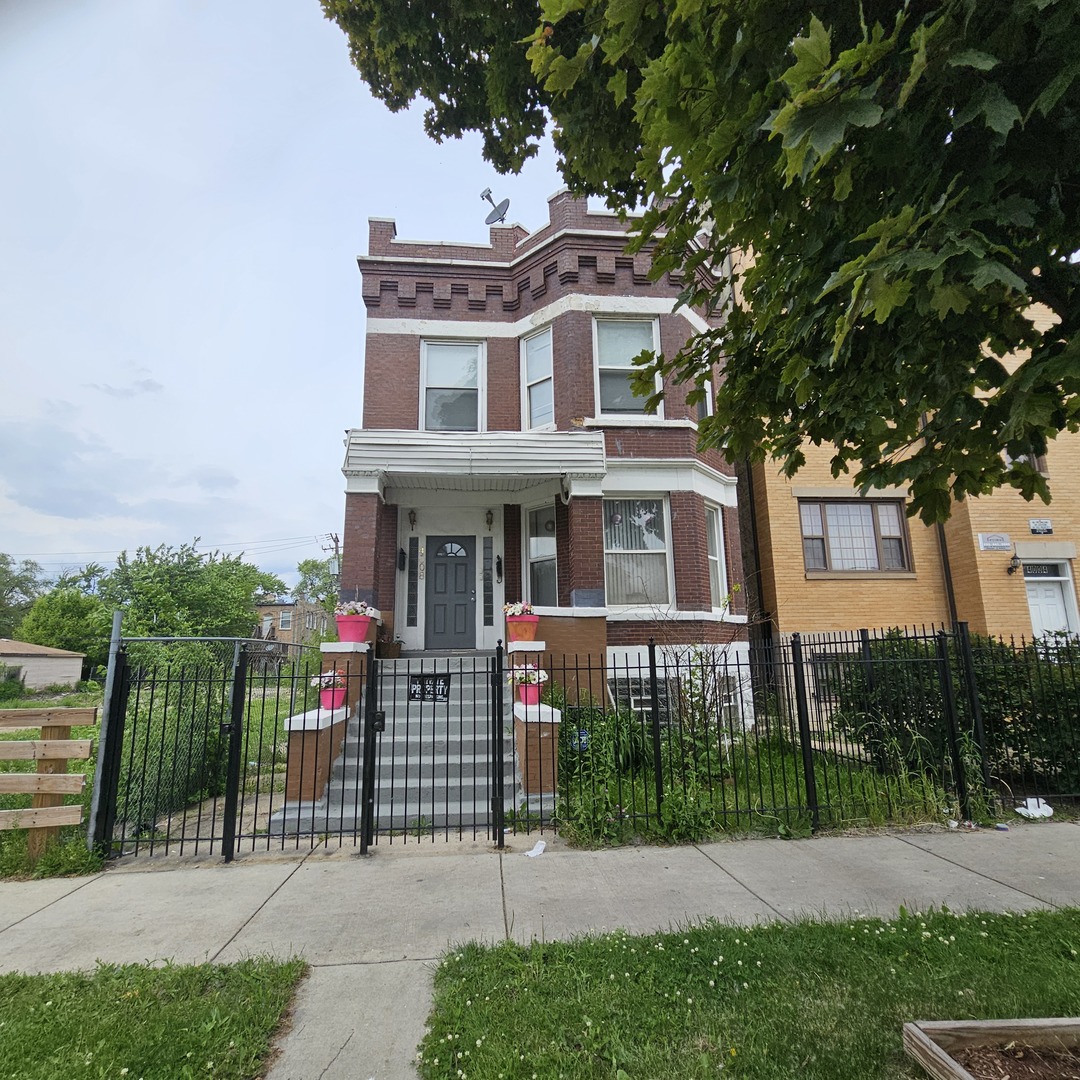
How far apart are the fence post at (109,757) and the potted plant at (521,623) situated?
4352mm

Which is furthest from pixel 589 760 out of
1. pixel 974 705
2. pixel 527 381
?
pixel 527 381

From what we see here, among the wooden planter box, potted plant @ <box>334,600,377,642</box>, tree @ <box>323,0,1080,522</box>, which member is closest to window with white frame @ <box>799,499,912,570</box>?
potted plant @ <box>334,600,377,642</box>

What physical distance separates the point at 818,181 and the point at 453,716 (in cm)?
691

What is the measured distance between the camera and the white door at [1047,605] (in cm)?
1321

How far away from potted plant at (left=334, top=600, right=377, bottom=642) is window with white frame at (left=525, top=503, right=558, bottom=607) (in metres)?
3.42

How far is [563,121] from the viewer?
4688 millimetres

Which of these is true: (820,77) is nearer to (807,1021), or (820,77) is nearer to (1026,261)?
(1026,261)

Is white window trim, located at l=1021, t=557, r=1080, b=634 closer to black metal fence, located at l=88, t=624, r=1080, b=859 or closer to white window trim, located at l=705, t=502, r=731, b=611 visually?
white window trim, located at l=705, t=502, r=731, b=611

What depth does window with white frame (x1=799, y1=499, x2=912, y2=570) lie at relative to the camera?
1338 cm

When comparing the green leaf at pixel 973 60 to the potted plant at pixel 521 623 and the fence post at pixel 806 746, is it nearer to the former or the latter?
the fence post at pixel 806 746

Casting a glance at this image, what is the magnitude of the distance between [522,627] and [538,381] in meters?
5.22

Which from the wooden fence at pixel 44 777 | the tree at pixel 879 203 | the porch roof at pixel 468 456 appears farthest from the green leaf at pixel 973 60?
the porch roof at pixel 468 456

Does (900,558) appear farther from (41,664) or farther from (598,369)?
(41,664)

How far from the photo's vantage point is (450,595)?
36.3 ft
